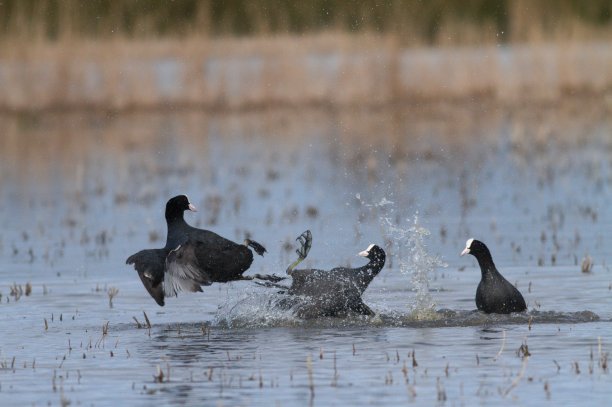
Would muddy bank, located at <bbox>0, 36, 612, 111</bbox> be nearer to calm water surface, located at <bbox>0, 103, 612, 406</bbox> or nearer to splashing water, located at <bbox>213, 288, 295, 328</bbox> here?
calm water surface, located at <bbox>0, 103, 612, 406</bbox>

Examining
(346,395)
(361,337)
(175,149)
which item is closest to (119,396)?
(346,395)

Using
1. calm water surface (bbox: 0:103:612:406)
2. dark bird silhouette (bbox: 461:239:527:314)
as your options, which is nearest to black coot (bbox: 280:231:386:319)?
calm water surface (bbox: 0:103:612:406)

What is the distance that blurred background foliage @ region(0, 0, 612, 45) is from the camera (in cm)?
2927

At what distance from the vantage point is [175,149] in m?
26.6

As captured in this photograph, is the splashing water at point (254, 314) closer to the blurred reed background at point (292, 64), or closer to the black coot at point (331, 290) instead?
the black coot at point (331, 290)

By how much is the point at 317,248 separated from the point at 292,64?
14414 millimetres

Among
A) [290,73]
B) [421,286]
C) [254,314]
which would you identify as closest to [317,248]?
[421,286]

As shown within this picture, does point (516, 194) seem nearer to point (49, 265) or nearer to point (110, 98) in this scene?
point (49, 265)

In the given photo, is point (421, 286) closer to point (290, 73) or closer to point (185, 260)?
point (185, 260)

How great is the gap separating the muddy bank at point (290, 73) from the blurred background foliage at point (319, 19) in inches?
14.0

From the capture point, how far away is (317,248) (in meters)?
14.8

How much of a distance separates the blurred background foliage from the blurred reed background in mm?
64

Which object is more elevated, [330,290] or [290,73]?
[290,73]

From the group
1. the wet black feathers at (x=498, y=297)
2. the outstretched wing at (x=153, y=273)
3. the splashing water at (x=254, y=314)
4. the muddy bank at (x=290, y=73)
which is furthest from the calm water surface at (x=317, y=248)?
the muddy bank at (x=290, y=73)
